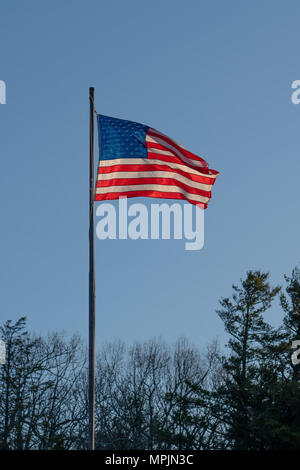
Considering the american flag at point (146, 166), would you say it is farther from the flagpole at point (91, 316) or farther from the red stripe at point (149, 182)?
the flagpole at point (91, 316)

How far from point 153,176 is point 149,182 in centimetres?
21

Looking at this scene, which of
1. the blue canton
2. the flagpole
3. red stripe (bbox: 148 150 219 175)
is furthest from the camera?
red stripe (bbox: 148 150 219 175)

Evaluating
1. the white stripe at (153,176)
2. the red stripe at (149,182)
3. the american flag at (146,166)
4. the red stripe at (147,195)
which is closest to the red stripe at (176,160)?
the american flag at (146,166)

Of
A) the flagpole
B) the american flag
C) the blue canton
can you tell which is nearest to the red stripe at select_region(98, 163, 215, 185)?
the american flag

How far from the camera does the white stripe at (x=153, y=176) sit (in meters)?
20.7

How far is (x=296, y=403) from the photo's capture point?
42344 millimetres

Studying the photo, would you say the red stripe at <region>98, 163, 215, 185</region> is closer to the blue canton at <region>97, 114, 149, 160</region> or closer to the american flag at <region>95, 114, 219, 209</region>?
the american flag at <region>95, 114, 219, 209</region>

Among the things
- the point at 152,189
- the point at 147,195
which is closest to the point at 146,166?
the point at 152,189

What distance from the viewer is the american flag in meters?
20.8

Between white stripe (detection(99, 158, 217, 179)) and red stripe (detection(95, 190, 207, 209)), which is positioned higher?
white stripe (detection(99, 158, 217, 179))

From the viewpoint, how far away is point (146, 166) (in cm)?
2117

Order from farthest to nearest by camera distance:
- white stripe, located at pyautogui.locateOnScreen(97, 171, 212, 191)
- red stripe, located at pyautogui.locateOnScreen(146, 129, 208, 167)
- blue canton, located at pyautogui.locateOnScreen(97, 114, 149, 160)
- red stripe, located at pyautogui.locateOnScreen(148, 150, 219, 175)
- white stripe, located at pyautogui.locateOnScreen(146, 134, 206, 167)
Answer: red stripe, located at pyautogui.locateOnScreen(146, 129, 208, 167), white stripe, located at pyautogui.locateOnScreen(146, 134, 206, 167), red stripe, located at pyautogui.locateOnScreen(148, 150, 219, 175), blue canton, located at pyautogui.locateOnScreen(97, 114, 149, 160), white stripe, located at pyautogui.locateOnScreen(97, 171, 212, 191)

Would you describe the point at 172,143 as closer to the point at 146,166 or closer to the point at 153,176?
the point at 146,166
